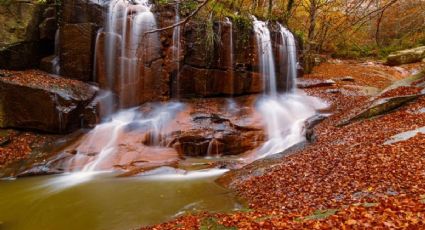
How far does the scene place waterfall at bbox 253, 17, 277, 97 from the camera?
17.0 m

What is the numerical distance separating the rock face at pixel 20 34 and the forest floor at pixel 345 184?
10.5 metres

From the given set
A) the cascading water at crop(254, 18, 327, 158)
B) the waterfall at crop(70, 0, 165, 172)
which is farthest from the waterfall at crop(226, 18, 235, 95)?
the waterfall at crop(70, 0, 165, 172)

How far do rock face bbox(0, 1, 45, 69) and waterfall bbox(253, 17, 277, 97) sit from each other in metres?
9.67

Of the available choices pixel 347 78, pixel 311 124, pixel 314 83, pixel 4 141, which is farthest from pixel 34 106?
pixel 347 78

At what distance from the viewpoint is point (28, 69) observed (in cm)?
1470

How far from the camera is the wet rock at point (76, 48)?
14.8 meters

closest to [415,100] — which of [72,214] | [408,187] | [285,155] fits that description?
[285,155]

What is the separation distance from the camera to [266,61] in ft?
56.9

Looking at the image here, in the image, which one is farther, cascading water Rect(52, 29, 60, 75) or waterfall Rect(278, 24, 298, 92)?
waterfall Rect(278, 24, 298, 92)

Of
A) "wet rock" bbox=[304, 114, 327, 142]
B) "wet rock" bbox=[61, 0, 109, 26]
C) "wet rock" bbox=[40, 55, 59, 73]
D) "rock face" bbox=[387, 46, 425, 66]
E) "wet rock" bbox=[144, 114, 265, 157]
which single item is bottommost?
"wet rock" bbox=[144, 114, 265, 157]

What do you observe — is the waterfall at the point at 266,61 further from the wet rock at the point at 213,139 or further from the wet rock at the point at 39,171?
the wet rock at the point at 39,171

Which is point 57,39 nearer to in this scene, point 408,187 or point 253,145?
point 253,145

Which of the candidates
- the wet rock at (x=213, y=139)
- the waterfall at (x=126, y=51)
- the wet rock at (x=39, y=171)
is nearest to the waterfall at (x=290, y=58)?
the wet rock at (x=213, y=139)

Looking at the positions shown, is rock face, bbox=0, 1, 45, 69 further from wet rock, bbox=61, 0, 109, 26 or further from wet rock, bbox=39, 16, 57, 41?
wet rock, bbox=61, 0, 109, 26
